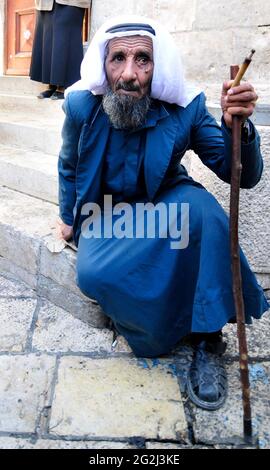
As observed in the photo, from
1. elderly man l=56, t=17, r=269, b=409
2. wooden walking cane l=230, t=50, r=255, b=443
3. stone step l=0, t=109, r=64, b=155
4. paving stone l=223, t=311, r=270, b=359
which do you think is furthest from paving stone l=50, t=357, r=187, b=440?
stone step l=0, t=109, r=64, b=155

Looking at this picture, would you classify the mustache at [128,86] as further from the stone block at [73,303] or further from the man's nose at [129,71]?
the stone block at [73,303]

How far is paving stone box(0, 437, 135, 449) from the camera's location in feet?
5.64

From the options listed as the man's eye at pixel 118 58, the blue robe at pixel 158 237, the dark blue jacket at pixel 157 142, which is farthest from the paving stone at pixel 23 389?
the man's eye at pixel 118 58

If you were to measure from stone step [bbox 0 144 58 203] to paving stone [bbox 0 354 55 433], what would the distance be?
4.81 feet

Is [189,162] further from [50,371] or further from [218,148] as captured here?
[50,371]

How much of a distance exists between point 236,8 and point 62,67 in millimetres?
2159

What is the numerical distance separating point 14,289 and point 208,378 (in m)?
1.48

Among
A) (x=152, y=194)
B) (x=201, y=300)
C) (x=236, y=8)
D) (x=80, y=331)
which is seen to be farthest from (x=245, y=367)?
(x=236, y=8)

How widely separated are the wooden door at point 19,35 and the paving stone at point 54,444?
442 centimetres

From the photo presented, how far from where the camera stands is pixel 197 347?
7.05 ft

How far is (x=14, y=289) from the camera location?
9.46 ft

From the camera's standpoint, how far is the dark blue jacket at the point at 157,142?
6.66 ft

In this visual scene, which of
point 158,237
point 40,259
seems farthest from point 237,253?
point 40,259

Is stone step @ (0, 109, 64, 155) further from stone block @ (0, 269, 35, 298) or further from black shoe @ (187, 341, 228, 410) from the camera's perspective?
black shoe @ (187, 341, 228, 410)
